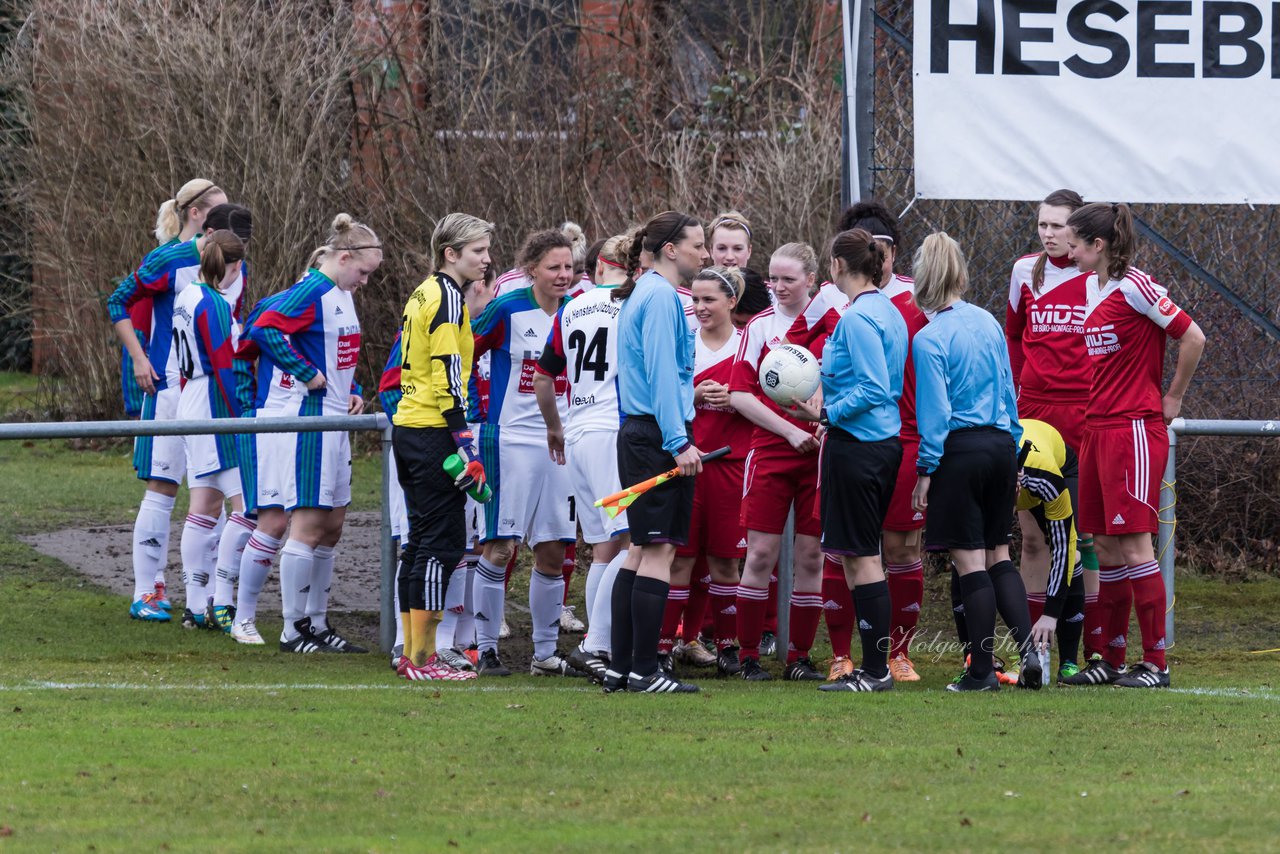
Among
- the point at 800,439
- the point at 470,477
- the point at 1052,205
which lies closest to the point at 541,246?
the point at 470,477

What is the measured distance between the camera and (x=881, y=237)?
26.0ft

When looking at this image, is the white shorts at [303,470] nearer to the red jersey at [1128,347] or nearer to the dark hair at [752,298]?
the dark hair at [752,298]

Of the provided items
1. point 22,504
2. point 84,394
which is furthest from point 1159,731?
point 84,394

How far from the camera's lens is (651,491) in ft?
24.0

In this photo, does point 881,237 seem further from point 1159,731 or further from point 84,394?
point 84,394

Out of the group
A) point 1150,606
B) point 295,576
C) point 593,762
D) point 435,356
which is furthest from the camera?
point 295,576

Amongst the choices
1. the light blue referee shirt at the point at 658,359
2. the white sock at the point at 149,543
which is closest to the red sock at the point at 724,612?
the light blue referee shirt at the point at 658,359

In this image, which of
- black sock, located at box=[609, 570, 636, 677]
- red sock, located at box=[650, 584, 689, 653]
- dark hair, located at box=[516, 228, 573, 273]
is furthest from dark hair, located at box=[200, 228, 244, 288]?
black sock, located at box=[609, 570, 636, 677]

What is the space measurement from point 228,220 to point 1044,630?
198 inches

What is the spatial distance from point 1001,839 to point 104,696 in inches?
153

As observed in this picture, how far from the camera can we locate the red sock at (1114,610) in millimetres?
8047

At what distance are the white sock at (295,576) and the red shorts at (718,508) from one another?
6.60 ft

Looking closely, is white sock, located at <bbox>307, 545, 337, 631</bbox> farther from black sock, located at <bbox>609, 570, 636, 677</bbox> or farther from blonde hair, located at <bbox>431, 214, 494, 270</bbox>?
black sock, located at <bbox>609, 570, 636, 677</bbox>

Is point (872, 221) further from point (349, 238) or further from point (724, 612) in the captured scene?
point (349, 238)
